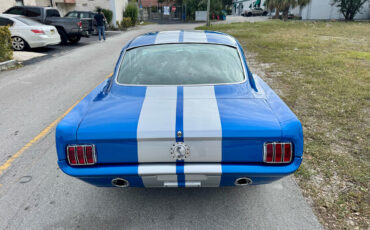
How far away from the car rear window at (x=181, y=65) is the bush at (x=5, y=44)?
8.71 metres

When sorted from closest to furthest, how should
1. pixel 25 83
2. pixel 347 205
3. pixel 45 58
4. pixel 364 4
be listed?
pixel 347 205, pixel 25 83, pixel 45 58, pixel 364 4

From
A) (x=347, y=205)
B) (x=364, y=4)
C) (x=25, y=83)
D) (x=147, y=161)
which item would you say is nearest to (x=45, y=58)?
(x=25, y=83)

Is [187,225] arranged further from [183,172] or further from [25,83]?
[25,83]

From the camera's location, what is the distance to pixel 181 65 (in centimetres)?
310

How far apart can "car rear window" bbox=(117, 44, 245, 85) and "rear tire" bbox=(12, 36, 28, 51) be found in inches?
444

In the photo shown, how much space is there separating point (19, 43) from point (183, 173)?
13045 millimetres

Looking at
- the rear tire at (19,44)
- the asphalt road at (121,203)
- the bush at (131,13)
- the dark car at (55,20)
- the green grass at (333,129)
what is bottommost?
the asphalt road at (121,203)

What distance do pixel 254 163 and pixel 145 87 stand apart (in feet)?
4.41

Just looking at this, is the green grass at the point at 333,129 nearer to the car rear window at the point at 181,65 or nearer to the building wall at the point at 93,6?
the car rear window at the point at 181,65

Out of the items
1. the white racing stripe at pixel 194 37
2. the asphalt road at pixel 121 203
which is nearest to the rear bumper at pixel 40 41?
the asphalt road at pixel 121 203

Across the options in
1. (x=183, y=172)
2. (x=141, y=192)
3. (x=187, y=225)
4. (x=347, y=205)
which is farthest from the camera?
(x=141, y=192)

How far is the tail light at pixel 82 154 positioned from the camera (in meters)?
2.21

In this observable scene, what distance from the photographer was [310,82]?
7.06m

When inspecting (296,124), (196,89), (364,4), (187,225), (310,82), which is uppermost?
(364,4)
